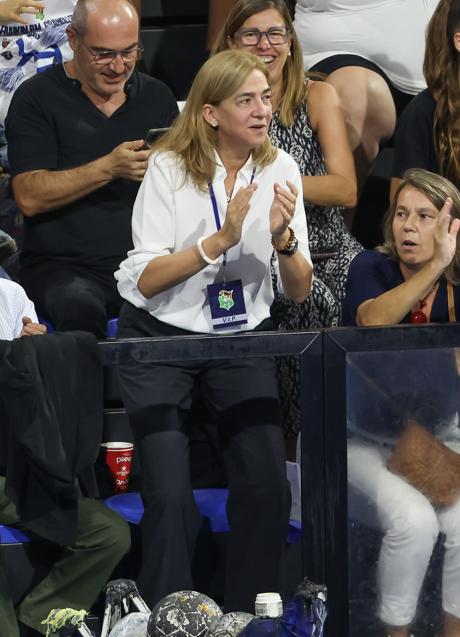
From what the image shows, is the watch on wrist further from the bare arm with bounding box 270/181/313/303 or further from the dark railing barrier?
the dark railing barrier

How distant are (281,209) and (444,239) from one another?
42cm

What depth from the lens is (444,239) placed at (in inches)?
127

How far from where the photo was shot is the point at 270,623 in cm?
245

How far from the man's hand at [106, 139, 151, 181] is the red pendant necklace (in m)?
0.93

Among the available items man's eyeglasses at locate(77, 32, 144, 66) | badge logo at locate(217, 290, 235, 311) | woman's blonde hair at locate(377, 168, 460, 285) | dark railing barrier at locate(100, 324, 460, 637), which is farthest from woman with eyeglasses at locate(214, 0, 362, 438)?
dark railing barrier at locate(100, 324, 460, 637)

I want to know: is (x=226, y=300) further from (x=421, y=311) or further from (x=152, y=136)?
(x=152, y=136)

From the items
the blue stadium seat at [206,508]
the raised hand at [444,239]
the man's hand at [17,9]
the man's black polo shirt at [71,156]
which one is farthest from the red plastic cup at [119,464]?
the man's hand at [17,9]

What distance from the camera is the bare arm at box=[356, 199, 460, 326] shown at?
10.6 ft

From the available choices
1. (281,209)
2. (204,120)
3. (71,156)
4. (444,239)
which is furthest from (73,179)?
(444,239)

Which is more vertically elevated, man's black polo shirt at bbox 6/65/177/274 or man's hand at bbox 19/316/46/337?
man's black polo shirt at bbox 6/65/177/274

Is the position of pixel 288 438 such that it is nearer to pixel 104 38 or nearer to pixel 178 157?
pixel 178 157

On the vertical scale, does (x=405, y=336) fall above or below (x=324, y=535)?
above

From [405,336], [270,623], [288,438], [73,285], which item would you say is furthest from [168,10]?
[270,623]

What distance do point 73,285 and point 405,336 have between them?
128cm
